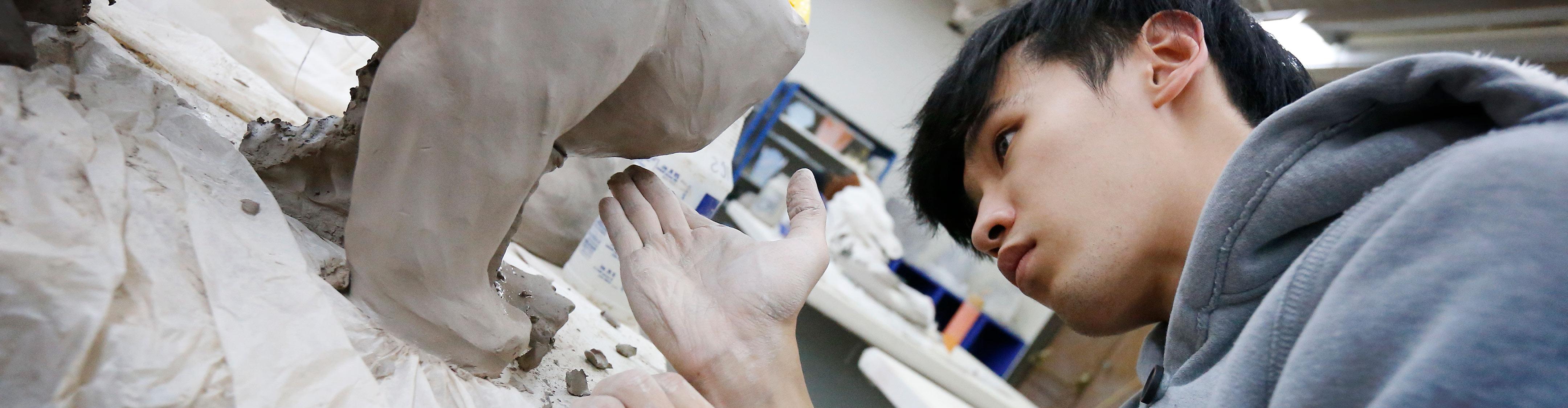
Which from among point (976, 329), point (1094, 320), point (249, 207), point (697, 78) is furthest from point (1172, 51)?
point (976, 329)

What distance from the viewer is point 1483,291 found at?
0.35 meters

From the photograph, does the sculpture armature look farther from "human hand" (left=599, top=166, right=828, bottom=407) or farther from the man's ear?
the man's ear

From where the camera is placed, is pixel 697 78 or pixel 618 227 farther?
pixel 618 227

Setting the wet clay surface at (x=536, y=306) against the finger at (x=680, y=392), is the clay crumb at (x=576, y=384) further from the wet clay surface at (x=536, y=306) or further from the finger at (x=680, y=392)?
the finger at (x=680, y=392)

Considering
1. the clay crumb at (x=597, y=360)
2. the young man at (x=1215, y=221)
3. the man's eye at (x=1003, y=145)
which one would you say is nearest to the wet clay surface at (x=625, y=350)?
the clay crumb at (x=597, y=360)

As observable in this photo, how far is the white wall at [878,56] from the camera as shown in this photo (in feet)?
9.90

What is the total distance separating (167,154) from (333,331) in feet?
0.68

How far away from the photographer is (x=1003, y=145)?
930 mm

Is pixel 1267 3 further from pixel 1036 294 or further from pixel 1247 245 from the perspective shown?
pixel 1247 245

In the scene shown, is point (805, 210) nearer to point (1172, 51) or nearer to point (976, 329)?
point (1172, 51)

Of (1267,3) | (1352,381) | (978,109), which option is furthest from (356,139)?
(1267,3)

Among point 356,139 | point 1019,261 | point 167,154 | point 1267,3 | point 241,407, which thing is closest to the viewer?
point 241,407

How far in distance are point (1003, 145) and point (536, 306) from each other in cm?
57

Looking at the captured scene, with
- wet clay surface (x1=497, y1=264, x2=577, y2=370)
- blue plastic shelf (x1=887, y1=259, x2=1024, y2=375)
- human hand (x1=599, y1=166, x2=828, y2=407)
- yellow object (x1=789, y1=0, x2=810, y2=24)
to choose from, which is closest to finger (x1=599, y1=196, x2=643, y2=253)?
human hand (x1=599, y1=166, x2=828, y2=407)
